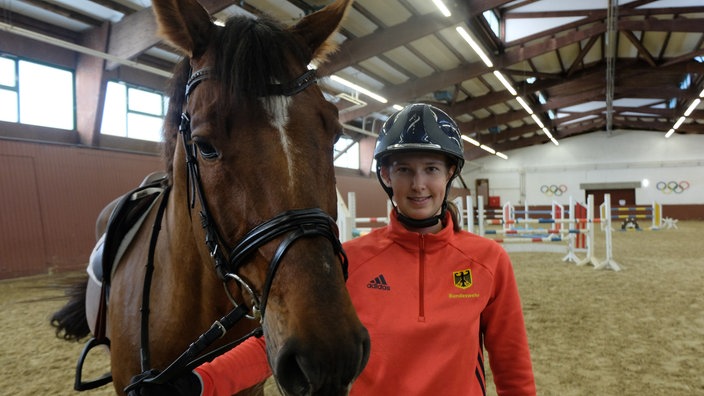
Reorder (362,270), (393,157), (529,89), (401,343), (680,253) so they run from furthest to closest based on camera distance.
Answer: (529,89) → (680,253) → (393,157) → (362,270) → (401,343)

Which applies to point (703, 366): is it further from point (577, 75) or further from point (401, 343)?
point (577, 75)

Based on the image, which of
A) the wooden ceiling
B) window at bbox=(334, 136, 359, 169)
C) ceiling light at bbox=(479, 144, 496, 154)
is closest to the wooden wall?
the wooden ceiling

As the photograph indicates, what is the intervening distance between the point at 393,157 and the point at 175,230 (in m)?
0.82

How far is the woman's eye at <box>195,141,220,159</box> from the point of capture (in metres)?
1.00

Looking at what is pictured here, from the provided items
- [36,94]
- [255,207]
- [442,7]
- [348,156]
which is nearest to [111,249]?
[255,207]

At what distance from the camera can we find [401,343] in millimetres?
1196

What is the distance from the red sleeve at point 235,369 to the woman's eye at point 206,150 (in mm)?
614

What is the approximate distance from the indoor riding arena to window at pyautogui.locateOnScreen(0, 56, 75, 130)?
0.03 m

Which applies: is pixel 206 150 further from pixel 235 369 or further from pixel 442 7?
pixel 442 7

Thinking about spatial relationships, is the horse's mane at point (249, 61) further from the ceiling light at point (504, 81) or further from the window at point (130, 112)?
the ceiling light at point (504, 81)

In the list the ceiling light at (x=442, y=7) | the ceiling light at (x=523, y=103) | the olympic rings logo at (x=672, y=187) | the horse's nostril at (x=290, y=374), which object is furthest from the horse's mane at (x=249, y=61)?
the olympic rings logo at (x=672, y=187)

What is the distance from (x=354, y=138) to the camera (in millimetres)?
18859

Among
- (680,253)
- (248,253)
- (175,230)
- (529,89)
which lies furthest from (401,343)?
(529,89)

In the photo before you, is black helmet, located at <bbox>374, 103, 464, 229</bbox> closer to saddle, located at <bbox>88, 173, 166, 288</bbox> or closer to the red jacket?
the red jacket
